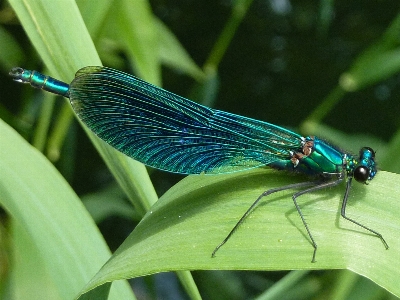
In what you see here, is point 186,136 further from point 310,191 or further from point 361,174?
point 361,174

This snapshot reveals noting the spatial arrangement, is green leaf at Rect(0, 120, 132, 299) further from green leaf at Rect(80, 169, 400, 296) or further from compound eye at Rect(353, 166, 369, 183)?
compound eye at Rect(353, 166, 369, 183)

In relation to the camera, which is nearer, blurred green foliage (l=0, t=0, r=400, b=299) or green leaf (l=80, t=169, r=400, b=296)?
green leaf (l=80, t=169, r=400, b=296)

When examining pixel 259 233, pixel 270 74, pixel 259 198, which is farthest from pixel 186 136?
pixel 270 74

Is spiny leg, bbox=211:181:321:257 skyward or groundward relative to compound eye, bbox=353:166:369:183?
groundward

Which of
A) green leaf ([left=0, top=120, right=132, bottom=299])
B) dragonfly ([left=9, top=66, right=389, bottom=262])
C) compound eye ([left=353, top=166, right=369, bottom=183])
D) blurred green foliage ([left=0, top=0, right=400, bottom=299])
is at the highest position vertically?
blurred green foliage ([left=0, top=0, right=400, bottom=299])

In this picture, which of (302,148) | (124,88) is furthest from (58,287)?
(302,148)

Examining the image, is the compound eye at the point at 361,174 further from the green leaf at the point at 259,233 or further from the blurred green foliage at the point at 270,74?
the blurred green foliage at the point at 270,74

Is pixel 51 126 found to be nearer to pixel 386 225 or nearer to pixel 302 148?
pixel 302 148

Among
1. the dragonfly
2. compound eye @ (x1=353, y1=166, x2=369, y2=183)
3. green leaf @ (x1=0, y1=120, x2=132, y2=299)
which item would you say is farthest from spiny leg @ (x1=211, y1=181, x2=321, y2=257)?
green leaf @ (x1=0, y1=120, x2=132, y2=299)
